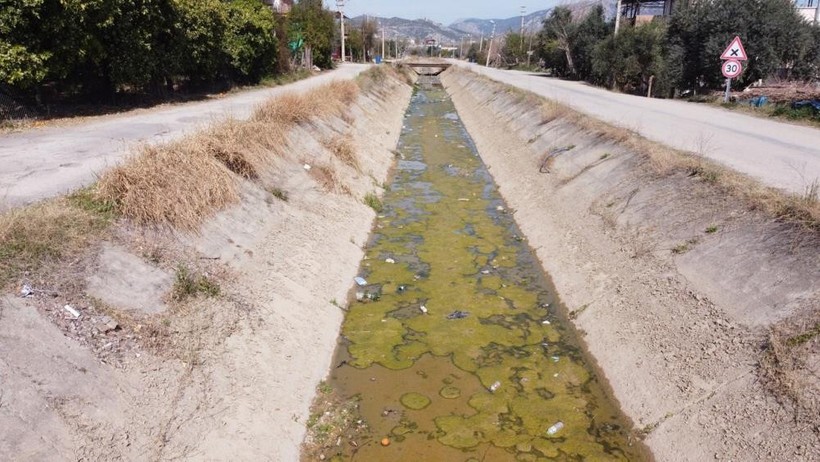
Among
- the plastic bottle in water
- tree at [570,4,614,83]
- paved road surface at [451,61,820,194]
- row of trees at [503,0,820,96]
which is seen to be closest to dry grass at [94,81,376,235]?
the plastic bottle in water

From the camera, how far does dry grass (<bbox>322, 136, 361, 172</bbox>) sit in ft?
55.5

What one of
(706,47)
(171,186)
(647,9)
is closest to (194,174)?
(171,186)

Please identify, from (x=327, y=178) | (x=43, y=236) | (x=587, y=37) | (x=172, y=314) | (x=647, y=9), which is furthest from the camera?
(x=647, y=9)

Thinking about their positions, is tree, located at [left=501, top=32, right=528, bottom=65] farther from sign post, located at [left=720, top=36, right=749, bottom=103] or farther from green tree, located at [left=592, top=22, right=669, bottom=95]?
sign post, located at [left=720, top=36, right=749, bottom=103]

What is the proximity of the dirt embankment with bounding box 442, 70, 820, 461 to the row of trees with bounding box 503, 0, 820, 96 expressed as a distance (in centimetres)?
1834

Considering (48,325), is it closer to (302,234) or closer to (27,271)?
(27,271)

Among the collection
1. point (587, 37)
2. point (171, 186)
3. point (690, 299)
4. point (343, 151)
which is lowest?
point (690, 299)

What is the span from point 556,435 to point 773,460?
7.82 feet

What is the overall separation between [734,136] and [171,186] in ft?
51.4

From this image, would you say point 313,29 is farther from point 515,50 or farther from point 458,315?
point 458,315

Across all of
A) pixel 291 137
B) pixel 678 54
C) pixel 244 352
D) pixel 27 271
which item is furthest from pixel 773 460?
pixel 678 54

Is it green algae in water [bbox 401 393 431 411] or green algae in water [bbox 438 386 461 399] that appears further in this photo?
green algae in water [bbox 438 386 461 399]

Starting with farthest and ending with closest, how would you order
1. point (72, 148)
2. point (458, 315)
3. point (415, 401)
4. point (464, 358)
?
point (72, 148) → point (458, 315) → point (464, 358) → point (415, 401)

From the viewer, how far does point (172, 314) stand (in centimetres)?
712
